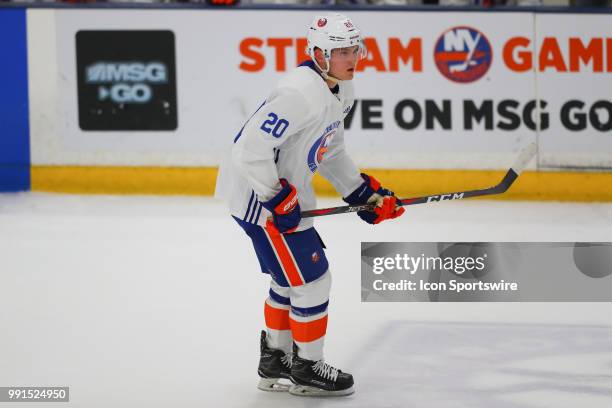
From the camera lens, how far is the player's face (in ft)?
10.7

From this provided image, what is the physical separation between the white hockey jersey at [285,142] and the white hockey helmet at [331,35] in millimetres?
78

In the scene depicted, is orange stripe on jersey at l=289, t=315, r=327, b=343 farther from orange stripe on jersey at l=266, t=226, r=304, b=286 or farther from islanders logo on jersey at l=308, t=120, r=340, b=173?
islanders logo on jersey at l=308, t=120, r=340, b=173

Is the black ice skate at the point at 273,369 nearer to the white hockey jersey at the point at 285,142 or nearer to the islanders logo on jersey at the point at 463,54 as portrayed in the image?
the white hockey jersey at the point at 285,142

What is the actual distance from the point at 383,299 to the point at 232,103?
2416 millimetres

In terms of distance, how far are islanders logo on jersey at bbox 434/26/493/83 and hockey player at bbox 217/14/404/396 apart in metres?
3.11

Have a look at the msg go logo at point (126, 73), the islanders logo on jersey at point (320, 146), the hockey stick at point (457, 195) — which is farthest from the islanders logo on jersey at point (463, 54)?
the islanders logo on jersey at point (320, 146)

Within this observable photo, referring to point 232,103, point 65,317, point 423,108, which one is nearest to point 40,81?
point 232,103

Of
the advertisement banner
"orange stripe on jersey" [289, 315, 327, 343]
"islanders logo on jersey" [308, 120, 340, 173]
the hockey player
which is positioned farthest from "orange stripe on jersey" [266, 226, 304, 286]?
the advertisement banner

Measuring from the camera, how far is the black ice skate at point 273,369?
350 centimetres

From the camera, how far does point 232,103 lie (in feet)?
21.6

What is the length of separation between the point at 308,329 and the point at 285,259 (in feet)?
0.77

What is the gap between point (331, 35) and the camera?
3.26 meters

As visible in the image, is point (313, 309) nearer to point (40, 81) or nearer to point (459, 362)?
point (459, 362)

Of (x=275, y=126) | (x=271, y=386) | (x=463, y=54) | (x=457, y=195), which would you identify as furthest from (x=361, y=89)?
(x=275, y=126)
